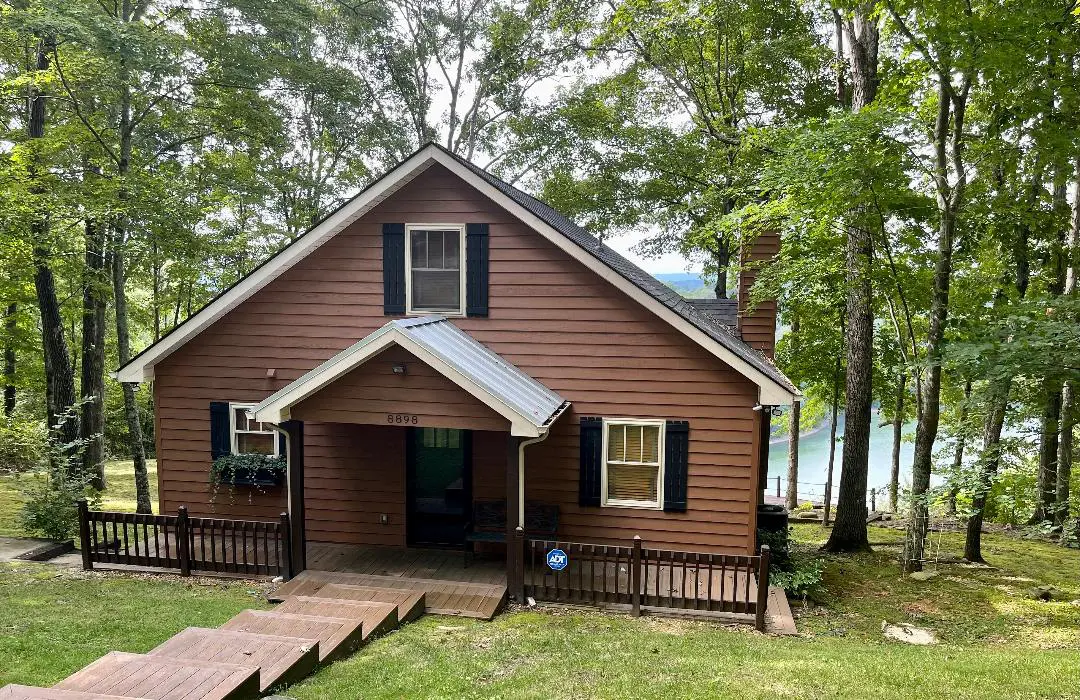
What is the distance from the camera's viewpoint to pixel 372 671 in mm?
6355

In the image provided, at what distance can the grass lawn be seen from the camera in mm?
6043

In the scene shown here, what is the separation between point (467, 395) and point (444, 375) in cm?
40

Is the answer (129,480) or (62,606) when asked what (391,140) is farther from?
(62,606)

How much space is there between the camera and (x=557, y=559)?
8.66m

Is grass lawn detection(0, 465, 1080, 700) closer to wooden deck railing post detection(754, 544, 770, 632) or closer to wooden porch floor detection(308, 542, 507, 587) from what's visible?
wooden deck railing post detection(754, 544, 770, 632)

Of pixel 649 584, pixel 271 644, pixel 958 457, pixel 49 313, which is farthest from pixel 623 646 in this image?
pixel 49 313

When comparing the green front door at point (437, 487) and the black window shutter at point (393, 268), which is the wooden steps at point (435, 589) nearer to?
the green front door at point (437, 487)

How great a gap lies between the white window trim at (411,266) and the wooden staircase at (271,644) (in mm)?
4056

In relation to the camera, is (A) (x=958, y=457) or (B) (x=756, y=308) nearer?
(B) (x=756, y=308)

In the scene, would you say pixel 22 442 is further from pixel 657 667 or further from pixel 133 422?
pixel 657 667

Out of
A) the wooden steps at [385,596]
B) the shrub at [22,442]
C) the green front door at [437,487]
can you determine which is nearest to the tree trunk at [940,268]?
the green front door at [437,487]

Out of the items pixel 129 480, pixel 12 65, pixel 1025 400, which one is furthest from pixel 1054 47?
pixel 129 480

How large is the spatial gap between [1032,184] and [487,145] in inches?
670

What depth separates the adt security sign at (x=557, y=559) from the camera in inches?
340
